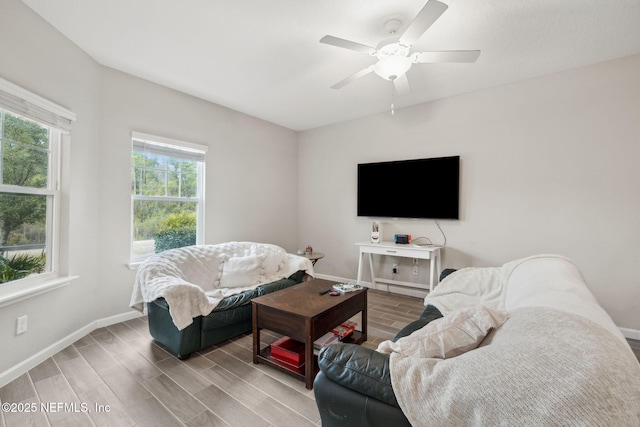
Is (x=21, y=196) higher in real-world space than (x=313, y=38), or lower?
lower

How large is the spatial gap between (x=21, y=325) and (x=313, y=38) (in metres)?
3.17

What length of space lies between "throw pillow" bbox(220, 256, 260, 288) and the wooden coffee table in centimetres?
73

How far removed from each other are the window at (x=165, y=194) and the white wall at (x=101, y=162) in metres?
0.12

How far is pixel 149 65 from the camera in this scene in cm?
280

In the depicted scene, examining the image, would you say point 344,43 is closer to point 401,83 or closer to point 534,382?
point 401,83

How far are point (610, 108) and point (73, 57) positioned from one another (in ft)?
16.7

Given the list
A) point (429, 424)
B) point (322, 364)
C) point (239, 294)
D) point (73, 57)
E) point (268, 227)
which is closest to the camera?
point (429, 424)

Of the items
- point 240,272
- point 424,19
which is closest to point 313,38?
point 424,19

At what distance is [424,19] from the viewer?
168 cm

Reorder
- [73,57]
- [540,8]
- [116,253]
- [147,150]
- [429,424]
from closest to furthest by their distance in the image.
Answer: [429,424] < [540,8] < [73,57] < [116,253] < [147,150]

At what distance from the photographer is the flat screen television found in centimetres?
363

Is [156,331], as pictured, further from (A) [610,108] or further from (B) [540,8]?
(A) [610,108]

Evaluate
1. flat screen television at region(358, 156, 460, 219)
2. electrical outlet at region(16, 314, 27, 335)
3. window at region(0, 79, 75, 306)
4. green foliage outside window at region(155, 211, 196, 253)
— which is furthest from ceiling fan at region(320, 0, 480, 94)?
electrical outlet at region(16, 314, 27, 335)

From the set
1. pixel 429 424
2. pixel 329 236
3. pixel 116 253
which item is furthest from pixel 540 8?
pixel 116 253
